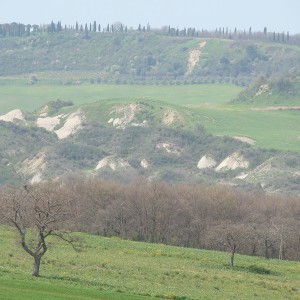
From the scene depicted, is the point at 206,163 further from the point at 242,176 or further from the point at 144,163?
the point at 242,176

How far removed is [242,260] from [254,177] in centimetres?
10727

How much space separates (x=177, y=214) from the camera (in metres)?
99.6

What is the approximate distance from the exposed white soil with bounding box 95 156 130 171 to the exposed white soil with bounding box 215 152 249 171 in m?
16.1

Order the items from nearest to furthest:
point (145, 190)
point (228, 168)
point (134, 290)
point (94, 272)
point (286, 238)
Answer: point (134, 290), point (94, 272), point (286, 238), point (145, 190), point (228, 168)

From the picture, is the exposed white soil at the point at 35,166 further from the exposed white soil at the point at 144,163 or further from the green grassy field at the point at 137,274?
the green grassy field at the point at 137,274

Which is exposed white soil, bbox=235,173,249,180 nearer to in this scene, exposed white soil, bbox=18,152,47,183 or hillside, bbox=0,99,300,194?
hillside, bbox=0,99,300,194

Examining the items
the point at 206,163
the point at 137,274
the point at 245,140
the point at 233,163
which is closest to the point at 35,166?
the point at 206,163

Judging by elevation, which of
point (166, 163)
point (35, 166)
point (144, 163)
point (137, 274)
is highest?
point (137, 274)

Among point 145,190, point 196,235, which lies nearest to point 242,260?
point 196,235

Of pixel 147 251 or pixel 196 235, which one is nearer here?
pixel 147 251

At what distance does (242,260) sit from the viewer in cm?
7019

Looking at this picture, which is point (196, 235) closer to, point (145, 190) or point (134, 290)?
point (145, 190)

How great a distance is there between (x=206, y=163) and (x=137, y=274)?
460ft

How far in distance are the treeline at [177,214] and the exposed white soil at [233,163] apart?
235ft
